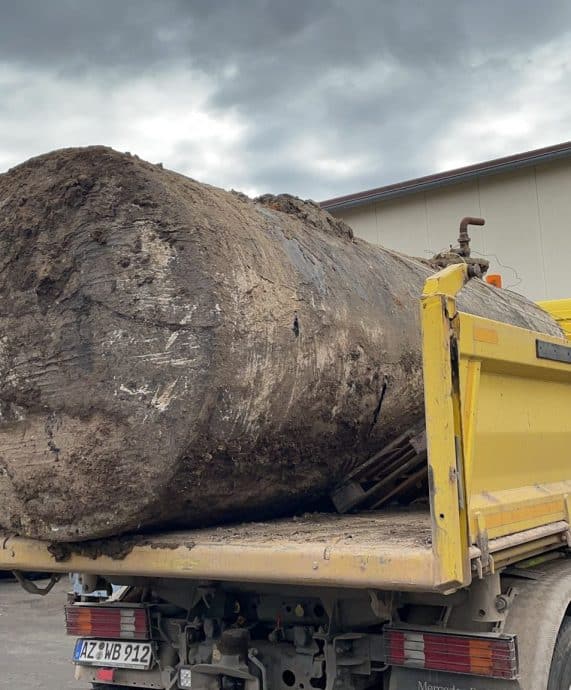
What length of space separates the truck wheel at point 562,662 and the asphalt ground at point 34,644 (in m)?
3.92

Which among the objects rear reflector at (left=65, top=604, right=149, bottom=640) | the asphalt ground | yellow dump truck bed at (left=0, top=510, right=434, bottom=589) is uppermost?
yellow dump truck bed at (left=0, top=510, right=434, bottom=589)

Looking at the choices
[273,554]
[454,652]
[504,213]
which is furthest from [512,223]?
[273,554]

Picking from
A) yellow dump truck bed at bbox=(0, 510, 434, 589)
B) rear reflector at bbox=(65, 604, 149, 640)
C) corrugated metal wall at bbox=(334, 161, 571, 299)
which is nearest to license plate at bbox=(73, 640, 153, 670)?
rear reflector at bbox=(65, 604, 149, 640)

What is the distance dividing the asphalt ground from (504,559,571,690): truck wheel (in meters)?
3.93

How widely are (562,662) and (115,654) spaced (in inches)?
76.2

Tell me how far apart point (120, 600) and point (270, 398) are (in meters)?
1.43

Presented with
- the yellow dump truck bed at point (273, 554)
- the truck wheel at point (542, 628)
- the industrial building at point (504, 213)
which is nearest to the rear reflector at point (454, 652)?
the truck wheel at point (542, 628)

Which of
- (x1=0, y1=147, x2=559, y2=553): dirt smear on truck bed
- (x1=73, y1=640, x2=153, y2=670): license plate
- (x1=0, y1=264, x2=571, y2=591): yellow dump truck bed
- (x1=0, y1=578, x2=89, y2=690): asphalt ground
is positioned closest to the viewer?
(x1=0, y1=264, x2=571, y2=591): yellow dump truck bed

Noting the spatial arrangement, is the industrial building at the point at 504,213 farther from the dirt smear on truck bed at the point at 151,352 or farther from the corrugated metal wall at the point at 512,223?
the dirt smear on truck bed at the point at 151,352

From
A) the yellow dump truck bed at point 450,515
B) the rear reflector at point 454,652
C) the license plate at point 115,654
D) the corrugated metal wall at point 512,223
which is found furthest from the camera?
the corrugated metal wall at point 512,223

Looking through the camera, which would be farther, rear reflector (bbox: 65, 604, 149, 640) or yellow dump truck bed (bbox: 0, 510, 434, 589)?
rear reflector (bbox: 65, 604, 149, 640)

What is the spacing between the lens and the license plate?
12.8 feet

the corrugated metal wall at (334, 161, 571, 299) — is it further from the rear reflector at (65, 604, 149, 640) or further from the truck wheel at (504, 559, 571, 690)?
the truck wheel at (504, 559, 571, 690)

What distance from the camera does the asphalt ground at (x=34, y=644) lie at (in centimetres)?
633
